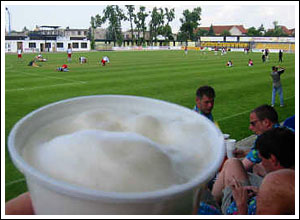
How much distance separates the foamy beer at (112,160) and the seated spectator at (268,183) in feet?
3.11

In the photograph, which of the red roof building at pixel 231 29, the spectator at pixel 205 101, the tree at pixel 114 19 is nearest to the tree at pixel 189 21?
the tree at pixel 114 19

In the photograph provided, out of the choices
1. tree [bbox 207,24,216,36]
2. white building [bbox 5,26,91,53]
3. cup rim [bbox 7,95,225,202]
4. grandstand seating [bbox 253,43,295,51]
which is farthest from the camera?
tree [bbox 207,24,216,36]

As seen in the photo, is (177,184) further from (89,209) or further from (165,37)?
(165,37)

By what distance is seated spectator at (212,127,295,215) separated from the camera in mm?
1986

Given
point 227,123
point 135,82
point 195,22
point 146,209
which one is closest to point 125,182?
point 146,209

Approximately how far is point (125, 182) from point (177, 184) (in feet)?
0.52

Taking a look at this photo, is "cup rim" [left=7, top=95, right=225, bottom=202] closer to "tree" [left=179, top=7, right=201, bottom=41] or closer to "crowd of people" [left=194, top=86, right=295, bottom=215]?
"crowd of people" [left=194, top=86, right=295, bottom=215]

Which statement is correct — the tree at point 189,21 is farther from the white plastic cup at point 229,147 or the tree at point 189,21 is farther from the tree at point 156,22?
the white plastic cup at point 229,147

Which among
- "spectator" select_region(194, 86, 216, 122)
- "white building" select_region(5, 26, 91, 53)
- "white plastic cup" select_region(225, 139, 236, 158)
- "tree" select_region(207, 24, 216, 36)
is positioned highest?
"tree" select_region(207, 24, 216, 36)

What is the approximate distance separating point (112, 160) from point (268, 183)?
1.37 meters

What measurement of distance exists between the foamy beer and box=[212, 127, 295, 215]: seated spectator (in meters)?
0.95

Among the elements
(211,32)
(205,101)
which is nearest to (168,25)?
(211,32)

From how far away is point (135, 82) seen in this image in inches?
606

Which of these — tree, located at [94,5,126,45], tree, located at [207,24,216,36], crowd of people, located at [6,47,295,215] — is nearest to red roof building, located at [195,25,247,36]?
tree, located at [207,24,216,36]
